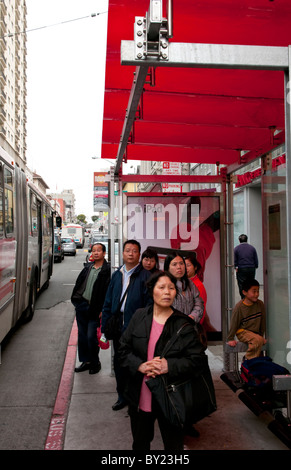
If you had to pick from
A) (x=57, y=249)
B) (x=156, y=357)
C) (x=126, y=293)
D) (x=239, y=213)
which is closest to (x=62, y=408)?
(x=126, y=293)

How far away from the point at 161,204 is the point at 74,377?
281 cm

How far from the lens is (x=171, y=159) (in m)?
6.61

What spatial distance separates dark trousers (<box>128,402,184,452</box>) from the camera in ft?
9.55

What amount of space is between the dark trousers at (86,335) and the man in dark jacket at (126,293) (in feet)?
3.95

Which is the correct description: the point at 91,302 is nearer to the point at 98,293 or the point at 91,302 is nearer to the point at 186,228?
the point at 98,293

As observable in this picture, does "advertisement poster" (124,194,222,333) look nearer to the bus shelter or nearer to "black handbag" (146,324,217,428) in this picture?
the bus shelter

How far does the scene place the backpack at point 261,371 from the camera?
3867 millimetres

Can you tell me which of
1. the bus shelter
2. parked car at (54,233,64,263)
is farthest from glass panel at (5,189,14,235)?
parked car at (54,233,64,263)

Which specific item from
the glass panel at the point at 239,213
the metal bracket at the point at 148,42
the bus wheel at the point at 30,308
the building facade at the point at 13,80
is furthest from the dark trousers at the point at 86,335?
the building facade at the point at 13,80

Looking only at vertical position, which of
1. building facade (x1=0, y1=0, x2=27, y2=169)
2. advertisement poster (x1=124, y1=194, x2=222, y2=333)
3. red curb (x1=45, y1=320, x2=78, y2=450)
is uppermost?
building facade (x1=0, y1=0, x2=27, y2=169)

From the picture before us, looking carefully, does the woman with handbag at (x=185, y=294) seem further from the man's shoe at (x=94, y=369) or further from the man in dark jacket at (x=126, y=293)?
the man's shoe at (x=94, y=369)

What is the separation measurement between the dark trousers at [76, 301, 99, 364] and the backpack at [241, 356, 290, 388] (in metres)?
2.40
